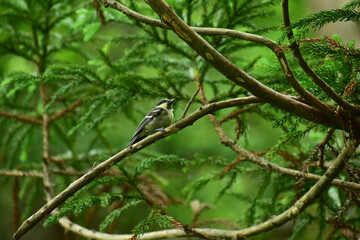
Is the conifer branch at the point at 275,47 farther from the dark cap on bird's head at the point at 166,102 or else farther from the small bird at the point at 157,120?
the small bird at the point at 157,120

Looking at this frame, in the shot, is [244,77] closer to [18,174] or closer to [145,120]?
[145,120]

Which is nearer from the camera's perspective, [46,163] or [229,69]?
[229,69]

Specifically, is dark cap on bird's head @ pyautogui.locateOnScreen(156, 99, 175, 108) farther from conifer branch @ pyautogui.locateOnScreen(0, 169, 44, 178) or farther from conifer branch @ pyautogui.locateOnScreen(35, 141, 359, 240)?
conifer branch @ pyautogui.locateOnScreen(0, 169, 44, 178)

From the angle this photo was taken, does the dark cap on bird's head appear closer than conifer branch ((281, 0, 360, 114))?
No

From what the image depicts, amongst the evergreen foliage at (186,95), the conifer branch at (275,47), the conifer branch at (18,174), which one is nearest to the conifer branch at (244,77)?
the conifer branch at (275,47)

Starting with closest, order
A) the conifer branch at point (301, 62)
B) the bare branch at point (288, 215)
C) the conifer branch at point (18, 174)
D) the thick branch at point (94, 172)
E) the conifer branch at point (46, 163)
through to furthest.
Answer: the conifer branch at point (301, 62) < the thick branch at point (94, 172) < the bare branch at point (288, 215) < the conifer branch at point (46, 163) < the conifer branch at point (18, 174)

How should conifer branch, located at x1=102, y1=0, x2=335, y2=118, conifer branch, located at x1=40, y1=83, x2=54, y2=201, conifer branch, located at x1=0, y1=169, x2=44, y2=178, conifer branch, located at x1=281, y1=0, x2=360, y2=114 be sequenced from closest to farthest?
conifer branch, located at x1=281, y1=0, x2=360, y2=114 → conifer branch, located at x1=102, y1=0, x2=335, y2=118 → conifer branch, located at x1=40, y1=83, x2=54, y2=201 → conifer branch, located at x1=0, y1=169, x2=44, y2=178

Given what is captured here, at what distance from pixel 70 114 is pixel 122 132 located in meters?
3.28

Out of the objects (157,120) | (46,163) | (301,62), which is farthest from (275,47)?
(46,163)

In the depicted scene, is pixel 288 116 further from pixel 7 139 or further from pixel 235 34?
pixel 7 139

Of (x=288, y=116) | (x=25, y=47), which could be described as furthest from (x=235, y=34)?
(x=25, y=47)

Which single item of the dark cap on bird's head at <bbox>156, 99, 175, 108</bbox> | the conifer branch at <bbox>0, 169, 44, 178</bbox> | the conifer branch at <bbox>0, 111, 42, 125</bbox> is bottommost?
the conifer branch at <bbox>0, 169, 44, 178</bbox>

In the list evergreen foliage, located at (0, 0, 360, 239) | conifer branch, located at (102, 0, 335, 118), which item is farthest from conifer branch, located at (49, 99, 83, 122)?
conifer branch, located at (102, 0, 335, 118)

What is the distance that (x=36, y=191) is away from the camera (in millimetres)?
4906
